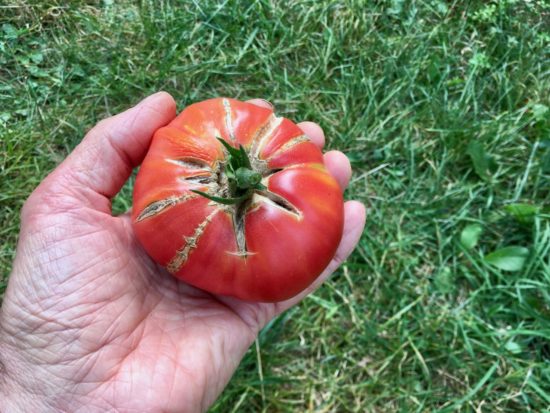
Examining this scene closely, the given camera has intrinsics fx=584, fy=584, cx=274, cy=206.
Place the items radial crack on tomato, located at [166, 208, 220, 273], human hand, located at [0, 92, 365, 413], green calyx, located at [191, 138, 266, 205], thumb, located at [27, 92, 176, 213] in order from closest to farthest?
1. green calyx, located at [191, 138, 266, 205]
2. radial crack on tomato, located at [166, 208, 220, 273]
3. human hand, located at [0, 92, 365, 413]
4. thumb, located at [27, 92, 176, 213]

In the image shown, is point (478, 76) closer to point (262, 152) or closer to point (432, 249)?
point (432, 249)

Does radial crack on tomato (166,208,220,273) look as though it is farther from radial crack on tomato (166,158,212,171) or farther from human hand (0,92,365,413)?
human hand (0,92,365,413)

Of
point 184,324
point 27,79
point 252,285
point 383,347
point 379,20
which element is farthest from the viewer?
point 379,20

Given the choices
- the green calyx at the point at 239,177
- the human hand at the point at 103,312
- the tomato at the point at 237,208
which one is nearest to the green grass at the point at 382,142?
the human hand at the point at 103,312

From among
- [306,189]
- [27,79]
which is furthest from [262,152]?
[27,79]

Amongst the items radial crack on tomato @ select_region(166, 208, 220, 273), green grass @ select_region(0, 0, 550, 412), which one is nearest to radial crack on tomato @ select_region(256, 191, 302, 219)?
radial crack on tomato @ select_region(166, 208, 220, 273)

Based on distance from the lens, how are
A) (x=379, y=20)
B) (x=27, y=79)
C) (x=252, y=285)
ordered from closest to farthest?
(x=252, y=285) → (x=27, y=79) → (x=379, y=20)
